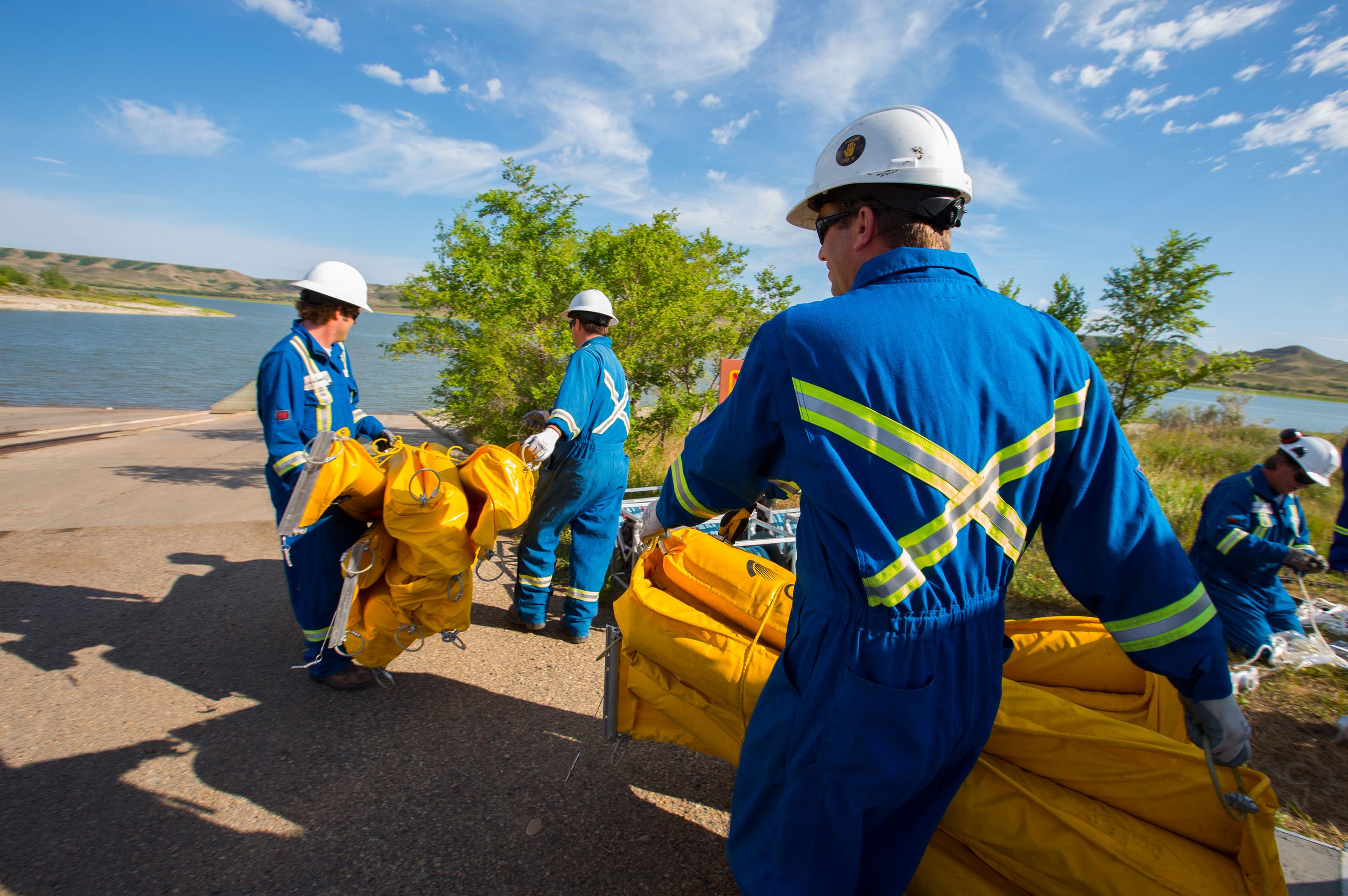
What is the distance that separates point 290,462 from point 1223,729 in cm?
349

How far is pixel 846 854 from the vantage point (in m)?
1.30

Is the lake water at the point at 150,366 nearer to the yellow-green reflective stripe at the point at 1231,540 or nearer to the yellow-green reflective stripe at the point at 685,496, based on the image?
the yellow-green reflective stripe at the point at 685,496

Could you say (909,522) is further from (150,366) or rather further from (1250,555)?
(150,366)

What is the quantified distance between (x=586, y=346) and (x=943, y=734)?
327 centimetres

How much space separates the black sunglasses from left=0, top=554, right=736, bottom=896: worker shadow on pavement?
7.47ft

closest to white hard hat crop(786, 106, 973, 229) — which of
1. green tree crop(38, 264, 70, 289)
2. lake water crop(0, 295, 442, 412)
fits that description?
lake water crop(0, 295, 442, 412)

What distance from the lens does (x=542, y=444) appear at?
137 inches

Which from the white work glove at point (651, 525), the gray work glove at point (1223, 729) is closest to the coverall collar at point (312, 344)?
the white work glove at point (651, 525)

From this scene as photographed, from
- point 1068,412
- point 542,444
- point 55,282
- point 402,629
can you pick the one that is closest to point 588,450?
point 542,444

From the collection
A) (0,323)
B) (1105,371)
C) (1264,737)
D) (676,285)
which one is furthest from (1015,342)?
(0,323)

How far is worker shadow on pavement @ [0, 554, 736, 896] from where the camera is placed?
2.19 m

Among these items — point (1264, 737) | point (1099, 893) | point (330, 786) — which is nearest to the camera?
point (1099, 893)

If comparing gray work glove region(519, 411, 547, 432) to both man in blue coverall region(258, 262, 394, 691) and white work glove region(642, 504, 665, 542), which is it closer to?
man in blue coverall region(258, 262, 394, 691)

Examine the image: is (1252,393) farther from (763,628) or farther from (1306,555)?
(763,628)
